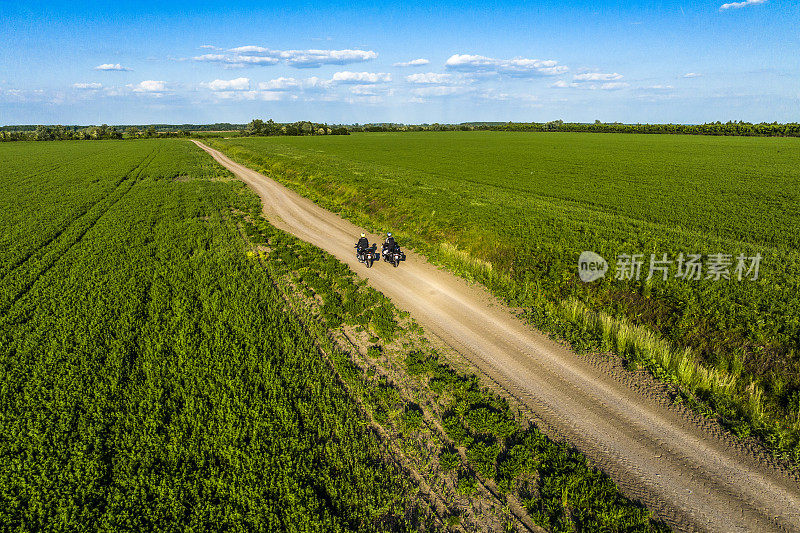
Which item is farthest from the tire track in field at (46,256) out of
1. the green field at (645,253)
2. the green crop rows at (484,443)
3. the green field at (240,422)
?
the green field at (645,253)

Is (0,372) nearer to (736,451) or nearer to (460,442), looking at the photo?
(460,442)

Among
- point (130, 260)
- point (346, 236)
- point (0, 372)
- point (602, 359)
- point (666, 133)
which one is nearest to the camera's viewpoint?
point (0, 372)

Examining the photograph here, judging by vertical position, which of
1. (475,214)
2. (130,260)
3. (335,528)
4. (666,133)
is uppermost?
(666,133)

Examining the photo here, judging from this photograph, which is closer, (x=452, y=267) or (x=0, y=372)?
(x=0, y=372)

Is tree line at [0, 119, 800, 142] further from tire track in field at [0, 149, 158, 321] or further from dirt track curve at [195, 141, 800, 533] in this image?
dirt track curve at [195, 141, 800, 533]

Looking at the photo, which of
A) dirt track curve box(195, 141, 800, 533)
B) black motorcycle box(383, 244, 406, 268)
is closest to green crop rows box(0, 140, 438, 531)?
dirt track curve box(195, 141, 800, 533)

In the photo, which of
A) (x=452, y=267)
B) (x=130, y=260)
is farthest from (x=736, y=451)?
(x=130, y=260)

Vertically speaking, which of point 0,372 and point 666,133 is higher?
point 666,133

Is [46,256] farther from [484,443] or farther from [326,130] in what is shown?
[326,130]
